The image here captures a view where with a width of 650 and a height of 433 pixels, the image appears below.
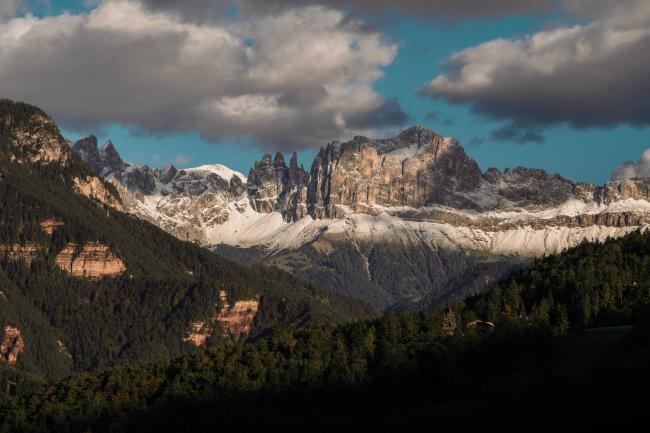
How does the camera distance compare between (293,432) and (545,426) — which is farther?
(293,432)

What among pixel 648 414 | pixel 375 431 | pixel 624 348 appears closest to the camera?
pixel 648 414

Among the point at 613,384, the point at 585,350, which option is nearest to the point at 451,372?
the point at 585,350

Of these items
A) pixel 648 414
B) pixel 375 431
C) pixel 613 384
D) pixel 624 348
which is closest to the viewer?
pixel 648 414

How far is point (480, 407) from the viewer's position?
167m

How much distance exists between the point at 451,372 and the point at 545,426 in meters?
44.1

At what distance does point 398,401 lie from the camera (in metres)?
200

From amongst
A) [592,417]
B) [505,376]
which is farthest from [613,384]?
[505,376]

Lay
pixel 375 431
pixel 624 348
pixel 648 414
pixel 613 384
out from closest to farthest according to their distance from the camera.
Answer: pixel 648 414 → pixel 613 384 → pixel 375 431 → pixel 624 348

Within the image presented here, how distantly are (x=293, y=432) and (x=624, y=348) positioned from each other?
165 feet

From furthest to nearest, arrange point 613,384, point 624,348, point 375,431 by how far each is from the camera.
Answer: point 624,348
point 375,431
point 613,384

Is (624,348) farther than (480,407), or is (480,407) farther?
(624,348)

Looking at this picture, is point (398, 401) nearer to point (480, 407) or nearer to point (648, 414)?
point (480, 407)

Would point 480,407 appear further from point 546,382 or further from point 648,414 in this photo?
point 648,414

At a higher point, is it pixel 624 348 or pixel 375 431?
pixel 624 348
